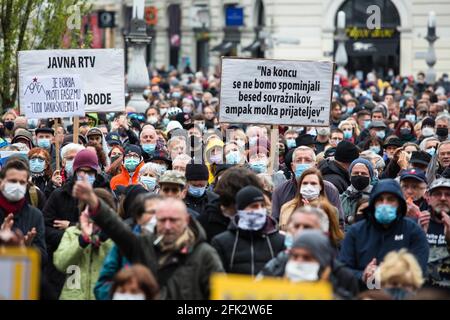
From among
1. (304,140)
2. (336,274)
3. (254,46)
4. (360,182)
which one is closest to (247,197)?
(336,274)

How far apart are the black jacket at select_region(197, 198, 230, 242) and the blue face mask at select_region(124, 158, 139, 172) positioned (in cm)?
501

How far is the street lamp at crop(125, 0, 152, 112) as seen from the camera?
2672 cm

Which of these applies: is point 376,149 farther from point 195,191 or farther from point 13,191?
point 13,191

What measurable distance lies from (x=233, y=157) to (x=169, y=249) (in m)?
6.70

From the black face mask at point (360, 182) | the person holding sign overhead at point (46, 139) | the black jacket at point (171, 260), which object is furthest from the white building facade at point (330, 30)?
the black jacket at point (171, 260)

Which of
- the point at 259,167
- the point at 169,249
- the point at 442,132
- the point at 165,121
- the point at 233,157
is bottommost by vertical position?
the point at 169,249

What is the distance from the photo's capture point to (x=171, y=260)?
324 inches

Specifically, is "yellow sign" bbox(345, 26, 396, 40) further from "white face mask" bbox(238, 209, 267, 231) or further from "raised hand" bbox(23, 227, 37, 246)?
"white face mask" bbox(238, 209, 267, 231)

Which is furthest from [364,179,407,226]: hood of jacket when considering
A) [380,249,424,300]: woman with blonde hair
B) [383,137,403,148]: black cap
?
[383,137,403,148]: black cap

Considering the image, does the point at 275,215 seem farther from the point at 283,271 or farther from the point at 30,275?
the point at 30,275

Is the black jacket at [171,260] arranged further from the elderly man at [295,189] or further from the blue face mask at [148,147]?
the blue face mask at [148,147]

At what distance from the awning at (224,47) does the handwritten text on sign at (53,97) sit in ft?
139
